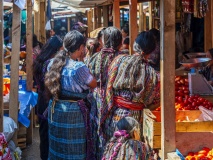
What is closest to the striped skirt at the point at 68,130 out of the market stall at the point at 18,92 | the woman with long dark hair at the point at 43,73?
the woman with long dark hair at the point at 43,73

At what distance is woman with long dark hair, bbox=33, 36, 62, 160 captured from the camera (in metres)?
5.90

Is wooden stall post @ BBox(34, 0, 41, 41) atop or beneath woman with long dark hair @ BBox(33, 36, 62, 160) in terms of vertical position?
atop

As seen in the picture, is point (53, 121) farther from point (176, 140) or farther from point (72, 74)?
point (176, 140)

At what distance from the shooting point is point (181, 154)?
4188mm

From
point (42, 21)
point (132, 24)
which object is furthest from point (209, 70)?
point (42, 21)

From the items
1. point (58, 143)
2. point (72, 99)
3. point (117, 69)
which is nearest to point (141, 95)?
point (117, 69)

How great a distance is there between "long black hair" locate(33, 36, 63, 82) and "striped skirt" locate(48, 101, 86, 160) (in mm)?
801

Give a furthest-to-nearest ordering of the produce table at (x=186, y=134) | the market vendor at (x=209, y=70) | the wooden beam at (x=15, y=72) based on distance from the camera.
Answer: the market vendor at (x=209, y=70)
the wooden beam at (x=15, y=72)
the produce table at (x=186, y=134)

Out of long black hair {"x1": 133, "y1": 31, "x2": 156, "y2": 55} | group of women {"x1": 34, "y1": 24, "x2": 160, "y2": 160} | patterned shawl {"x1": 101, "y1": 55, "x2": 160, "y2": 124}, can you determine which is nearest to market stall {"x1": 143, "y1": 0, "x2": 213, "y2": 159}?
patterned shawl {"x1": 101, "y1": 55, "x2": 160, "y2": 124}

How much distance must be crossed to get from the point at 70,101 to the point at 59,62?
1.48ft

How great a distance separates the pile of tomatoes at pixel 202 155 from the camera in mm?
4176

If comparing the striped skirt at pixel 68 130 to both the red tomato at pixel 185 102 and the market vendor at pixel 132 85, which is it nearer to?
the market vendor at pixel 132 85

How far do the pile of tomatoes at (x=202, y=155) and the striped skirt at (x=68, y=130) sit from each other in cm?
137

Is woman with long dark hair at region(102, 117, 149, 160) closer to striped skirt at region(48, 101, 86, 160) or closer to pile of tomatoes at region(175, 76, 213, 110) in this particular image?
striped skirt at region(48, 101, 86, 160)
